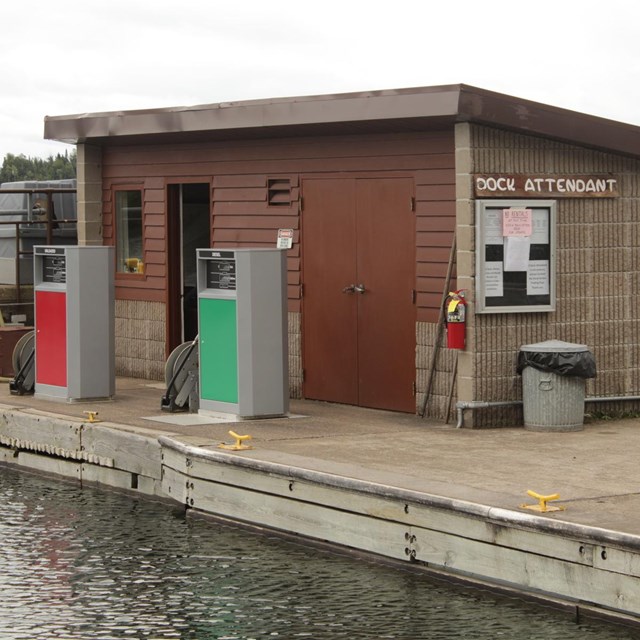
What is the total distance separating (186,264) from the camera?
56.6 ft

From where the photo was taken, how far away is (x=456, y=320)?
1300 cm

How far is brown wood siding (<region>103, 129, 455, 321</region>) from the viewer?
537 inches

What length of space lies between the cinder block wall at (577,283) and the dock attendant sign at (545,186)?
66 mm

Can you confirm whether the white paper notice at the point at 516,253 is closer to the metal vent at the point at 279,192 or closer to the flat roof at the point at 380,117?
the flat roof at the point at 380,117

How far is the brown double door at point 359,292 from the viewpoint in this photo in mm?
14039

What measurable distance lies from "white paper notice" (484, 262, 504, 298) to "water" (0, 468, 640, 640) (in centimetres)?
348

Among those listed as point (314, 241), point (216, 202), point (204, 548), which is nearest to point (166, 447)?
point (204, 548)

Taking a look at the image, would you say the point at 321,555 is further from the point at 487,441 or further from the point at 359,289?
the point at 359,289

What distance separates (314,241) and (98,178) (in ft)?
12.9

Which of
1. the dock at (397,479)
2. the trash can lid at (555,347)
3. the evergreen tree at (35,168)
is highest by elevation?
the evergreen tree at (35,168)

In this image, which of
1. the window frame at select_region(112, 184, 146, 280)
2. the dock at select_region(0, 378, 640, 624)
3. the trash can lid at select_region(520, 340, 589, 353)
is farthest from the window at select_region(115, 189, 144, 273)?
the trash can lid at select_region(520, 340, 589, 353)

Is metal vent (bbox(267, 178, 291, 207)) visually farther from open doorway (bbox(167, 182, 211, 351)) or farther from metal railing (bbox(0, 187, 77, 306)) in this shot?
metal railing (bbox(0, 187, 77, 306))

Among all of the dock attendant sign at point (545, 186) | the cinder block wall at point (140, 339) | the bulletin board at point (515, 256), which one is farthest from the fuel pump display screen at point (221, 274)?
the cinder block wall at point (140, 339)

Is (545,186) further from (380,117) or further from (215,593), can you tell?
(215,593)
